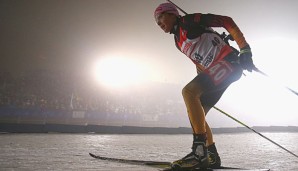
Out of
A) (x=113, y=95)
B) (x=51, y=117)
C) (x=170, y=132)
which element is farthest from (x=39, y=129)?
(x=113, y=95)

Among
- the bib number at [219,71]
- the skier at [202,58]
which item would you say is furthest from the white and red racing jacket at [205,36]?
the bib number at [219,71]

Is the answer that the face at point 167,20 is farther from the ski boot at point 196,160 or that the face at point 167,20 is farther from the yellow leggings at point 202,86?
the ski boot at point 196,160

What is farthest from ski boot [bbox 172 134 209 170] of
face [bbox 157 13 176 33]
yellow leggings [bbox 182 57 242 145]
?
face [bbox 157 13 176 33]

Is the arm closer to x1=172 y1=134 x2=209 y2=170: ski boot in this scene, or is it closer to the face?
the face

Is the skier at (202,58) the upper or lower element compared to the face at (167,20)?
lower

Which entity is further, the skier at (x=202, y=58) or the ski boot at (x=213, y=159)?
the ski boot at (x=213, y=159)

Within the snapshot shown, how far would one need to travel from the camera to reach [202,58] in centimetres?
362

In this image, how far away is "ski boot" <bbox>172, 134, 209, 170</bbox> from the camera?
10.3 feet

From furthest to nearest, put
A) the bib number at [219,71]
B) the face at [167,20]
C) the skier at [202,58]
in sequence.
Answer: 1. the face at [167,20]
2. the bib number at [219,71]
3. the skier at [202,58]

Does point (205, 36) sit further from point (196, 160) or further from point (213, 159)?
point (213, 159)

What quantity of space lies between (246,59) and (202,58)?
0.59m

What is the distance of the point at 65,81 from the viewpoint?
75.8 m

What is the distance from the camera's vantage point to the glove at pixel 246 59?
10.6ft

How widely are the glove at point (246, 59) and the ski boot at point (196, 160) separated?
102cm
